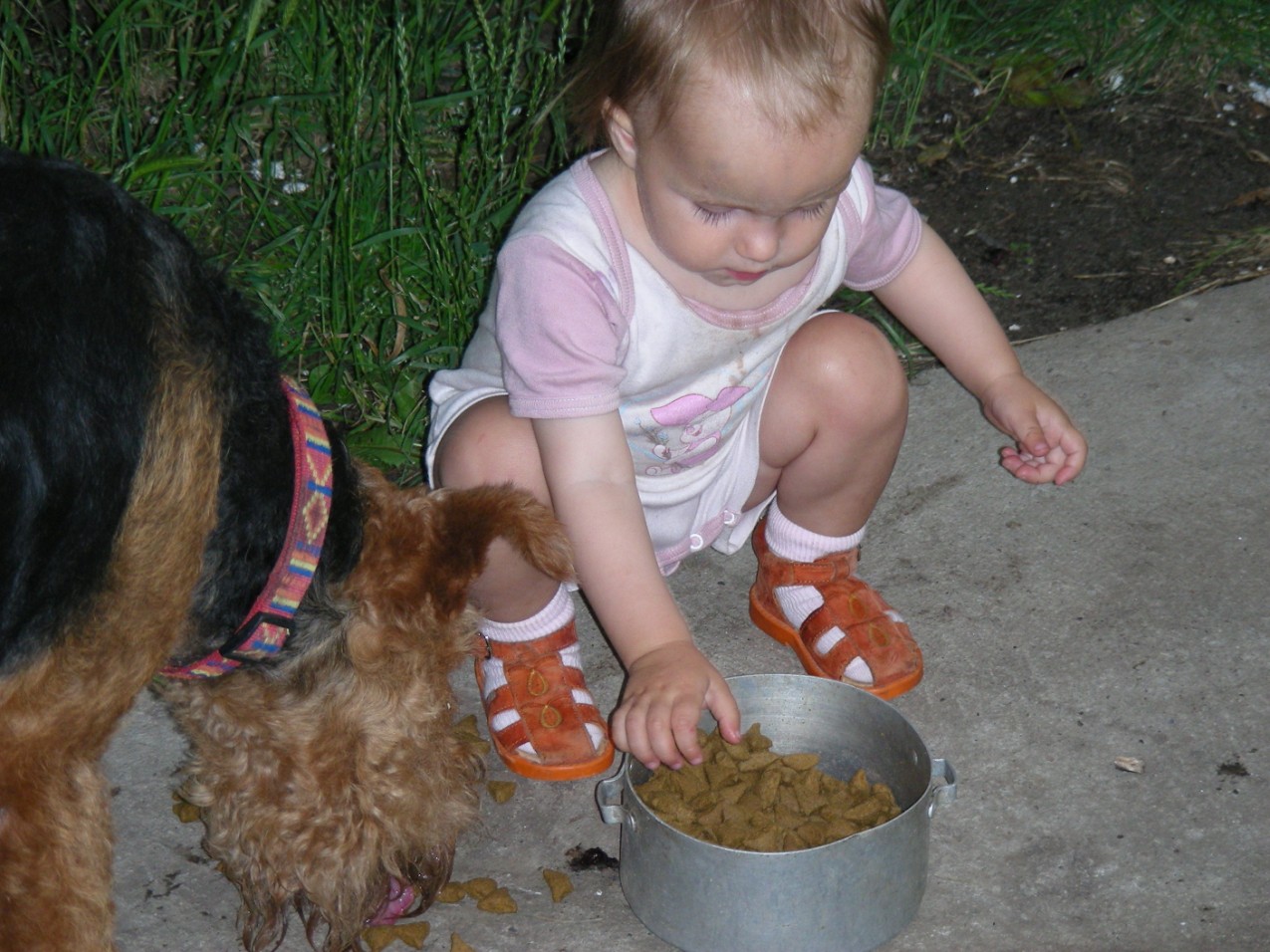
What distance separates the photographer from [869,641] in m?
2.57

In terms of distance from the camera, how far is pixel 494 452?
91.6 inches

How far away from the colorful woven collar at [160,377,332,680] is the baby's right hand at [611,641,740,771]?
0.48m

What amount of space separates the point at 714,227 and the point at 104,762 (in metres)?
1.44

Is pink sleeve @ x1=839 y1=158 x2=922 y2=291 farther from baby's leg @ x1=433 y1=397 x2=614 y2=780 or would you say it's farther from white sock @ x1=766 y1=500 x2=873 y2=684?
baby's leg @ x1=433 y1=397 x2=614 y2=780

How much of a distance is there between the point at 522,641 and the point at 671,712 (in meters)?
0.67

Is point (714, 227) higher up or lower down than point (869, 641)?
higher up

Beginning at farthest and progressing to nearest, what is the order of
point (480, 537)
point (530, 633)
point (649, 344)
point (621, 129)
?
1. point (530, 633)
2. point (649, 344)
3. point (621, 129)
4. point (480, 537)

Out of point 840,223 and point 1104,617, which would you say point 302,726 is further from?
point 1104,617

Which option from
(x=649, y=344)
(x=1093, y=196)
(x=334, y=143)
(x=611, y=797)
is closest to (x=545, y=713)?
(x=611, y=797)

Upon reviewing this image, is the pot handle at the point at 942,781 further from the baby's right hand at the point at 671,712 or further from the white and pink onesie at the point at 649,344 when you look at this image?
the white and pink onesie at the point at 649,344

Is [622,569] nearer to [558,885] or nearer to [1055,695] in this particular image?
[558,885]

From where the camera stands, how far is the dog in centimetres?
141

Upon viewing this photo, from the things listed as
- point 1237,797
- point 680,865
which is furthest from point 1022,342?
point 680,865

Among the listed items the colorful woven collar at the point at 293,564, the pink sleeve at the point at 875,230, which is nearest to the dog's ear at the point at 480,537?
the colorful woven collar at the point at 293,564
